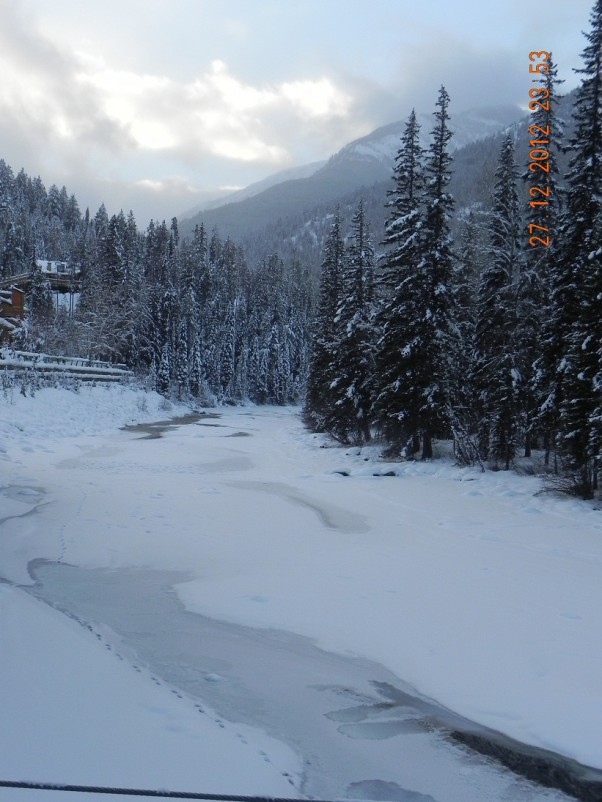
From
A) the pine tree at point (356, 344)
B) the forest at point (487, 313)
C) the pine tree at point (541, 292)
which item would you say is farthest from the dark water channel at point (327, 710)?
the pine tree at point (356, 344)

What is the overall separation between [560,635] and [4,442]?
55.7 ft

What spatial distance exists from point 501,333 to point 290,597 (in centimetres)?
1558

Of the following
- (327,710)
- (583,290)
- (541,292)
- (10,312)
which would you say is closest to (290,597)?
(327,710)

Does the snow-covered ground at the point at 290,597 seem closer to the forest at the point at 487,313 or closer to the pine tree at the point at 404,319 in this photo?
the forest at the point at 487,313

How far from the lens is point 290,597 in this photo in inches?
257

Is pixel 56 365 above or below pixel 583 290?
below

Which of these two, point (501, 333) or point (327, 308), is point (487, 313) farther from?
point (327, 308)

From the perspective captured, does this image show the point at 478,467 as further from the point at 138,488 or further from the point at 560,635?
the point at 560,635

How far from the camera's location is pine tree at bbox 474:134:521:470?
18781mm

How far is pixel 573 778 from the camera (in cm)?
357

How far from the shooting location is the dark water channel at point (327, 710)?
3.41m

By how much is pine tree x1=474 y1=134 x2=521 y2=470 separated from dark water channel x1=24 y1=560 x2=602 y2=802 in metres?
15.3

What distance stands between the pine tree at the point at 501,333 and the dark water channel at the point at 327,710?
50.1 ft

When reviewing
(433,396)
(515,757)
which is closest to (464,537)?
(515,757)
